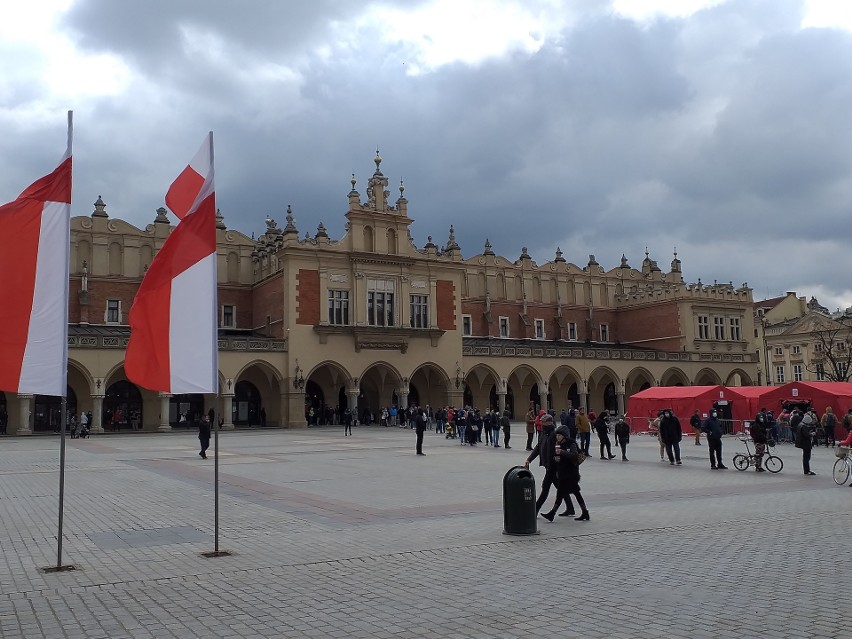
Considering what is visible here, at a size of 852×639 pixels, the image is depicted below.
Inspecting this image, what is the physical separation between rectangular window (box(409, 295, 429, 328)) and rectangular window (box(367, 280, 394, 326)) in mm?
1425

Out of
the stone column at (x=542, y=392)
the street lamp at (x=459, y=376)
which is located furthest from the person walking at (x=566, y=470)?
the stone column at (x=542, y=392)

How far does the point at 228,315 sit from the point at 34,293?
44.3m

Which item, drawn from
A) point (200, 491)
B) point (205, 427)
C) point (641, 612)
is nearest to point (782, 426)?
point (205, 427)

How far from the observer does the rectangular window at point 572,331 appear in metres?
65.7

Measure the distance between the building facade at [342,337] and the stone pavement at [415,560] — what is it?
1104 inches

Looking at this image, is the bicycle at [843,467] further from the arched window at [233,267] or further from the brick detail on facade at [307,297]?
the arched window at [233,267]

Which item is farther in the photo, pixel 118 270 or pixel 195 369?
pixel 118 270

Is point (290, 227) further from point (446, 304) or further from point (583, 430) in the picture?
point (583, 430)

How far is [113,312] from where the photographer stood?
161ft

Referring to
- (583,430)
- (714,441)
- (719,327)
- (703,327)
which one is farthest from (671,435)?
(719,327)

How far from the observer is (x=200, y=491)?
51.8ft

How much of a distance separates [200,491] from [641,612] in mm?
10899

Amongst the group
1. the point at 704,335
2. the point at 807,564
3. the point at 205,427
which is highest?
the point at 704,335

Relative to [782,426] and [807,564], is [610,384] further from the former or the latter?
[807,564]
